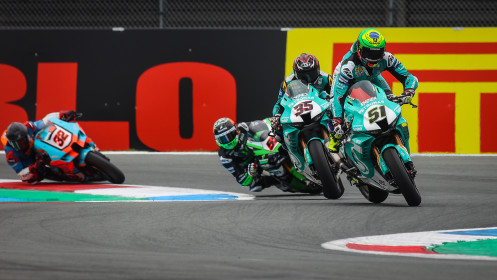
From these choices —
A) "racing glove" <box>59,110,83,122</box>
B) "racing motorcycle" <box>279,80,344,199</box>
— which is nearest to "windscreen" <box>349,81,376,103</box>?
"racing motorcycle" <box>279,80,344,199</box>

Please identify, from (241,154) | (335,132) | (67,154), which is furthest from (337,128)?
(67,154)

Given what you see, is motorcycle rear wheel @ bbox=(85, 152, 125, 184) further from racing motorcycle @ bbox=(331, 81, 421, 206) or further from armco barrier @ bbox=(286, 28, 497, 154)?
armco barrier @ bbox=(286, 28, 497, 154)

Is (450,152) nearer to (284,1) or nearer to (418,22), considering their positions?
(418,22)

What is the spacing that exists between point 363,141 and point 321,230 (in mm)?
1543

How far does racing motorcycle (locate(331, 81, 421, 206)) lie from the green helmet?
206 millimetres

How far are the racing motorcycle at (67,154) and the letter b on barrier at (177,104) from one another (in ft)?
10.3

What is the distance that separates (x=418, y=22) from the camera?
14398 millimetres

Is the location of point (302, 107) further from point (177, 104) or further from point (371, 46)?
point (177, 104)

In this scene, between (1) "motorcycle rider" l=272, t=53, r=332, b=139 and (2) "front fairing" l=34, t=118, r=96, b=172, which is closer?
(1) "motorcycle rider" l=272, t=53, r=332, b=139

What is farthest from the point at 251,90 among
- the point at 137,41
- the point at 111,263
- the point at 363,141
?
the point at 111,263

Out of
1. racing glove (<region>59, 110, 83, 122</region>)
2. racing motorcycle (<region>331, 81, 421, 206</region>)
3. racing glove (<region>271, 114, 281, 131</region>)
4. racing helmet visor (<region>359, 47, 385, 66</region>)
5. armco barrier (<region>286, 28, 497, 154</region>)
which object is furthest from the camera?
armco barrier (<region>286, 28, 497, 154</region>)

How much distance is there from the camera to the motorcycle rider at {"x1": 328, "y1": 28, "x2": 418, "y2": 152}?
8.45 meters

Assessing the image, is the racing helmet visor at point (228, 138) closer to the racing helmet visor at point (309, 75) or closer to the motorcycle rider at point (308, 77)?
the motorcycle rider at point (308, 77)

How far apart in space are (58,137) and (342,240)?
5.18 meters
